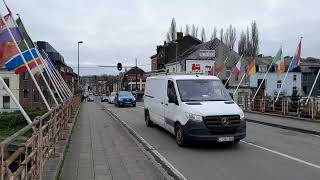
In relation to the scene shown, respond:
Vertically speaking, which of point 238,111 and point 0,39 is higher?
point 0,39

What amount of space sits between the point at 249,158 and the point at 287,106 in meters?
16.2

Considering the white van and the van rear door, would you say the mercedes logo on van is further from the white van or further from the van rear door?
the van rear door

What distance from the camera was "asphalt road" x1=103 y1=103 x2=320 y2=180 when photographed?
9141 millimetres

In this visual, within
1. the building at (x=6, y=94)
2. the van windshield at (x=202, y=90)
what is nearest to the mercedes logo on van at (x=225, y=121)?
the van windshield at (x=202, y=90)

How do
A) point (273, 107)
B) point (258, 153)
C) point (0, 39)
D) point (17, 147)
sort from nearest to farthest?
point (17, 147)
point (258, 153)
point (0, 39)
point (273, 107)

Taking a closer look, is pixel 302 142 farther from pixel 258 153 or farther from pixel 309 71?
pixel 309 71

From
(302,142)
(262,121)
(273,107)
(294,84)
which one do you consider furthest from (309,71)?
(302,142)

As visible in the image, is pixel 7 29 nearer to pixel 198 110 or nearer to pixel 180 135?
pixel 180 135

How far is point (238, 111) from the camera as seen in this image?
512 inches

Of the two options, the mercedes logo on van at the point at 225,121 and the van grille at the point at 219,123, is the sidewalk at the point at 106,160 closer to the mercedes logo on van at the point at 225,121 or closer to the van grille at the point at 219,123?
the van grille at the point at 219,123

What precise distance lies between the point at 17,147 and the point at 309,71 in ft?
269

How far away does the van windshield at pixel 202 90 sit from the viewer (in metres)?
14.1


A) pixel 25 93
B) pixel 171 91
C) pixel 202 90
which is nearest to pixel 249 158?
pixel 202 90

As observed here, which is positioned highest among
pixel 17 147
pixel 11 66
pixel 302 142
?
pixel 11 66
